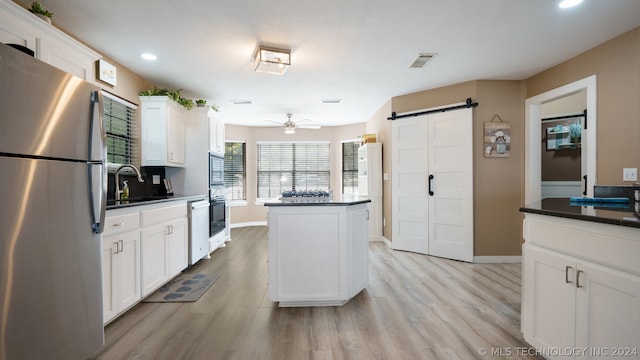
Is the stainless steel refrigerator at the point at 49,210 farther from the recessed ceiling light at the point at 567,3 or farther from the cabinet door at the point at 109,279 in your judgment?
the recessed ceiling light at the point at 567,3

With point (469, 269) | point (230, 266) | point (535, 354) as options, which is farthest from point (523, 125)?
point (230, 266)

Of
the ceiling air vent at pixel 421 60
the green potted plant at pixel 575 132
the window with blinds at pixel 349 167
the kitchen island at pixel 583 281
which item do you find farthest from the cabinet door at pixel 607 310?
the window with blinds at pixel 349 167

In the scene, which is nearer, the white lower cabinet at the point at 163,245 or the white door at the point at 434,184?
the white lower cabinet at the point at 163,245

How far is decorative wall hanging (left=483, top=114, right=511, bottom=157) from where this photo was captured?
4.08 meters

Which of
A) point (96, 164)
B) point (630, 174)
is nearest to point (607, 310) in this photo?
point (630, 174)

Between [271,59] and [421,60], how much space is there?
1.70 meters

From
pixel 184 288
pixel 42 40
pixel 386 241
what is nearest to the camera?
pixel 42 40

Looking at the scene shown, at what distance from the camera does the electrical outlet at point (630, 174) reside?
2.67m

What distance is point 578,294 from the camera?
151cm

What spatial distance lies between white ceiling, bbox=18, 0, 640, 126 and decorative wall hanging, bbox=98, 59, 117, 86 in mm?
146

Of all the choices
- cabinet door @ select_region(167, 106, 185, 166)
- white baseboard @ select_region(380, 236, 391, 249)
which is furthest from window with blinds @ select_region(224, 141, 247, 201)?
white baseboard @ select_region(380, 236, 391, 249)

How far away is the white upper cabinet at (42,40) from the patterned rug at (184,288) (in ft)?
6.71

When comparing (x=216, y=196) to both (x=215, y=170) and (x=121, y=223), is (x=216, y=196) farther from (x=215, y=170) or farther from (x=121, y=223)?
(x=121, y=223)

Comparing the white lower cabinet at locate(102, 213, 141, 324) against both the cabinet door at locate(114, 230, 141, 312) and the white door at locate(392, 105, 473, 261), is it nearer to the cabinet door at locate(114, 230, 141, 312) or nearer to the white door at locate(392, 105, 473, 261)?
the cabinet door at locate(114, 230, 141, 312)
